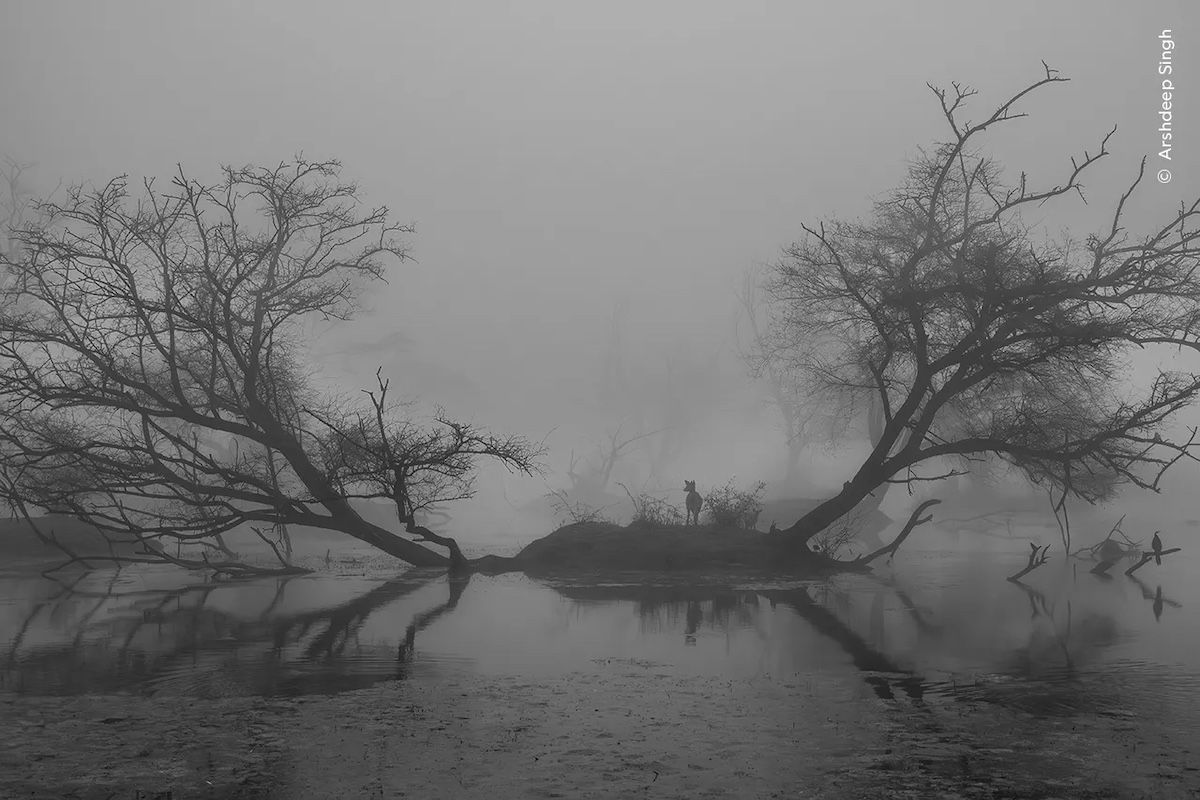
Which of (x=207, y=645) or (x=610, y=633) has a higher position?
(x=610, y=633)

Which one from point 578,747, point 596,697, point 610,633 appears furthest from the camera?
point 610,633

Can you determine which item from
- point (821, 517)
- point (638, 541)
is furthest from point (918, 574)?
point (638, 541)

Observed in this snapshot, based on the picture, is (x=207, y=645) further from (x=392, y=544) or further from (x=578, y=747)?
(x=392, y=544)

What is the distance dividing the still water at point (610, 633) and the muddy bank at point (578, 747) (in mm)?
976

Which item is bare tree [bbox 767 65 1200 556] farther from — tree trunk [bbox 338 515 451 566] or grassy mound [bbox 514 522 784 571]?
tree trunk [bbox 338 515 451 566]

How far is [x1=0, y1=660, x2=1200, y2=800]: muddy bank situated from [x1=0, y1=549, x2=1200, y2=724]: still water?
98 centimetres

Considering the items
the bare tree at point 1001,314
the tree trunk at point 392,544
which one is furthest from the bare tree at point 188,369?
the bare tree at point 1001,314

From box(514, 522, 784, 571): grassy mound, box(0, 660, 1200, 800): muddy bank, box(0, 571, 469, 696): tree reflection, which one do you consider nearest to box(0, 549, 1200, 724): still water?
box(0, 571, 469, 696): tree reflection

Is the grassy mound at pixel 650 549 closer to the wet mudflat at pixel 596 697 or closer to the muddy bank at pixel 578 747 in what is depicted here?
the wet mudflat at pixel 596 697

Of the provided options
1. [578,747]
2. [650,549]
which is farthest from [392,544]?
[578,747]

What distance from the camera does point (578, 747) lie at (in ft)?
28.2

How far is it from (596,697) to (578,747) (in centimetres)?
216

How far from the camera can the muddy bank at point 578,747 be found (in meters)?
7.42

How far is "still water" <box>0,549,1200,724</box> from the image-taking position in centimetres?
1166
